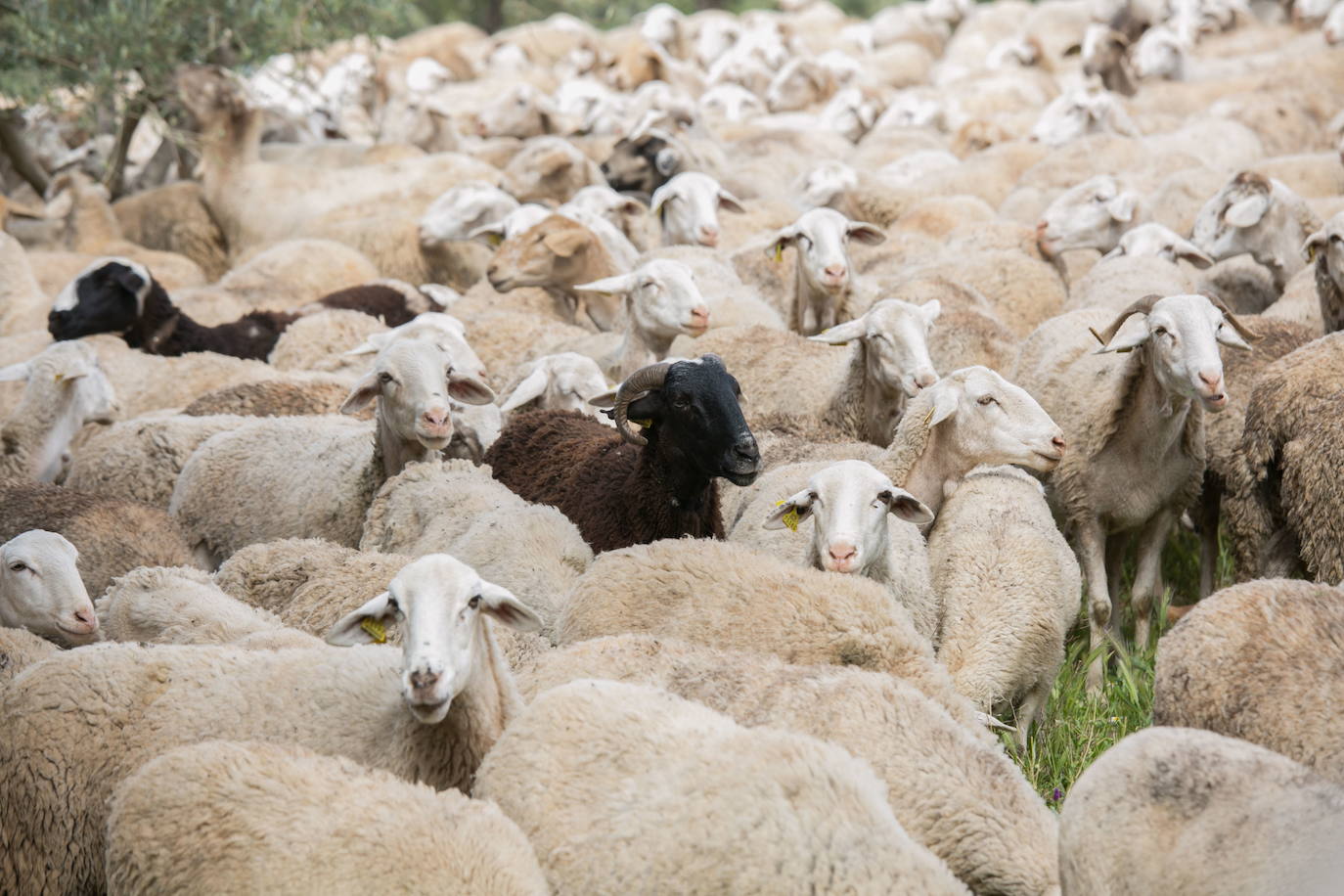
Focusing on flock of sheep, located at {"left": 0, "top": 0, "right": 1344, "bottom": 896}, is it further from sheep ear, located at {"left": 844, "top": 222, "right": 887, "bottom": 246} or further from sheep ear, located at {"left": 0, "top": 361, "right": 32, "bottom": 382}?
sheep ear, located at {"left": 844, "top": 222, "right": 887, "bottom": 246}

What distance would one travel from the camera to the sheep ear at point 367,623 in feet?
13.2

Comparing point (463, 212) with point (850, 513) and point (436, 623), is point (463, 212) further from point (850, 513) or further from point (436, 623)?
point (436, 623)

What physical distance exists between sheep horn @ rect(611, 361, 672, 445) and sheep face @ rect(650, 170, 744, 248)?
407 centimetres

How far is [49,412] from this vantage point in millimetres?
7312

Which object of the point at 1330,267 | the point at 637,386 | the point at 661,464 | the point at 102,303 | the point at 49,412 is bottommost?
the point at 102,303

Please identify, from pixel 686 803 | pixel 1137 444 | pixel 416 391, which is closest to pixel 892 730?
Result: pixel 686 803

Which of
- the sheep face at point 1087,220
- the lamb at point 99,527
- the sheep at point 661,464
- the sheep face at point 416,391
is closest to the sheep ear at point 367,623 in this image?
the sheep at point 661,464

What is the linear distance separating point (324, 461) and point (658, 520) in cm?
172

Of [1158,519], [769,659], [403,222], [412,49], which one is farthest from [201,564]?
[412,49]

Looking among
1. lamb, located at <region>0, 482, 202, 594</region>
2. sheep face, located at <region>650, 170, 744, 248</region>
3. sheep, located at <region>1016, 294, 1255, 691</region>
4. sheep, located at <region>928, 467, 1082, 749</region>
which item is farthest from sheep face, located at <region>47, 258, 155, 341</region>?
sheep, located at <region>1016, 294, 1255, 691</region>

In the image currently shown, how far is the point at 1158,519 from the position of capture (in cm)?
630

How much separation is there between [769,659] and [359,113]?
1545 centimetres

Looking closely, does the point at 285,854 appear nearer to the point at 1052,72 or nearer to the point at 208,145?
the point at 208,145

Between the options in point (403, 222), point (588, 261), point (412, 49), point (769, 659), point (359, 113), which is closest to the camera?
point (769, 659)
